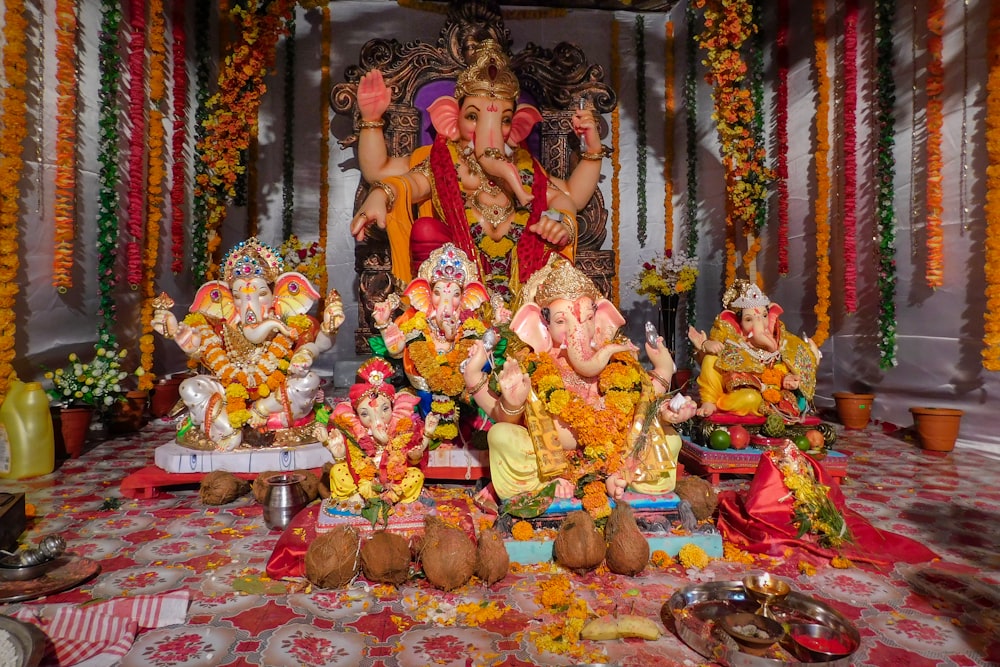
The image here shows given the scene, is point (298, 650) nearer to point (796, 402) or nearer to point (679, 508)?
point (679, 508)

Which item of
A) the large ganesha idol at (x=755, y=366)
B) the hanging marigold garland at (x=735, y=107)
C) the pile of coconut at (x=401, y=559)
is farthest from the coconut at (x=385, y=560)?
the hanging marigold garland at (x=735, y=107)

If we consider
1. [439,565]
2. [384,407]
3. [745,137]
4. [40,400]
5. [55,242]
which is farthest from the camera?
[745,137]

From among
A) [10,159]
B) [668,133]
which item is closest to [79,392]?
[10,159]

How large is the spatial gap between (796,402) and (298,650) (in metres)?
4.10

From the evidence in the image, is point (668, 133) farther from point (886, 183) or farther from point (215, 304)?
point (215, 304)

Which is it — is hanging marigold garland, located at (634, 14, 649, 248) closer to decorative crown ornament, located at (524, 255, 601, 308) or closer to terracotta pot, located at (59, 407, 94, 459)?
decorative crown ornament, located at (524, 255, 601, 308)

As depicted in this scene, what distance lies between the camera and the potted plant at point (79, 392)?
5.26 metres

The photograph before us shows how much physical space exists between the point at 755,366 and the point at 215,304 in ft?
13.6

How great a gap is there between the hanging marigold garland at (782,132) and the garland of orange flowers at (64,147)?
7280 millimetres

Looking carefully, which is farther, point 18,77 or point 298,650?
point 18,77

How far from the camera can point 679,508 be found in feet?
11.5

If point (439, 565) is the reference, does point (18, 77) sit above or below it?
above

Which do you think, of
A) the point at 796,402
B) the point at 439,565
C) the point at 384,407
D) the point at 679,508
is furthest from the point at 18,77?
the point at 796,402

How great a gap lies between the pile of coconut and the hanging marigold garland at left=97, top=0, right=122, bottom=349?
4.06 meters
